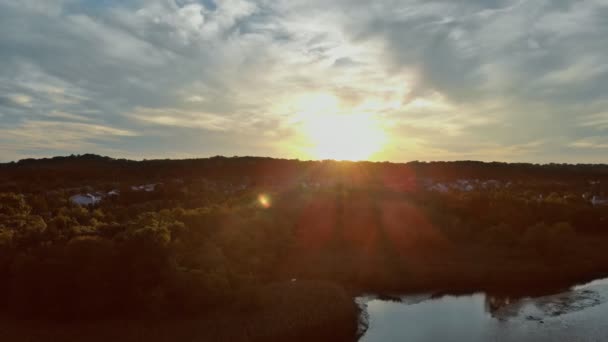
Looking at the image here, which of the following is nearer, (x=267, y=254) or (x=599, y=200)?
(x=267, y=254)

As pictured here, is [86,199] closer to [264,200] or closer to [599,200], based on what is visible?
[264,200]

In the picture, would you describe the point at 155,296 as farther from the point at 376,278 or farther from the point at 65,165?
the point at 65,165

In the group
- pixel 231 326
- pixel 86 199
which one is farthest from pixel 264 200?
pixel 231 326

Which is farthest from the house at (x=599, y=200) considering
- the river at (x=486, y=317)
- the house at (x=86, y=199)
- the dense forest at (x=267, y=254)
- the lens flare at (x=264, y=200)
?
the house at (x=86, y=199)

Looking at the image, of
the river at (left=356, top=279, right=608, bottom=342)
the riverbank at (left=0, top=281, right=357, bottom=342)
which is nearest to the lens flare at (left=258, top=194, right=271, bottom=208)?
the river at (left=356, top=279, right=608, bottom=342)

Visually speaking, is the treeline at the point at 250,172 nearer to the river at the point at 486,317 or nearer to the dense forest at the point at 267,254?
the dense forest at the point at 267,254

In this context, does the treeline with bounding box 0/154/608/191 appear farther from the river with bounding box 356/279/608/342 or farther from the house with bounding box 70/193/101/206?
the river with bounding box 356/279/608/342
